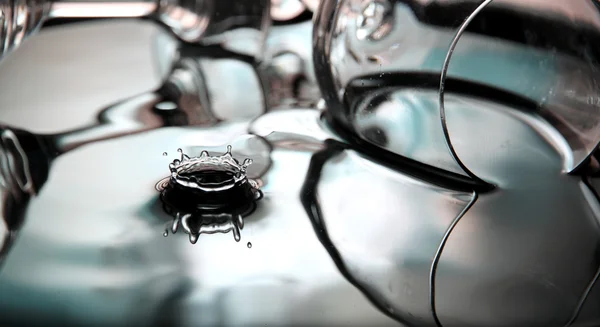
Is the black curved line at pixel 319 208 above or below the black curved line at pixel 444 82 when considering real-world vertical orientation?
below

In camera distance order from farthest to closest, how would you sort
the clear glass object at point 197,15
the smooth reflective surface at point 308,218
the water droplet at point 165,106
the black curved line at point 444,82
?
the clear glass object at point 197,15 < the water droplet at point 165,106 < the black curved line at point 444,82 < the smooth reflective surface at point 308,218

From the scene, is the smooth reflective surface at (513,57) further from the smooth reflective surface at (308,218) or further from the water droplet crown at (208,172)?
the water droplet crown at (208,172)

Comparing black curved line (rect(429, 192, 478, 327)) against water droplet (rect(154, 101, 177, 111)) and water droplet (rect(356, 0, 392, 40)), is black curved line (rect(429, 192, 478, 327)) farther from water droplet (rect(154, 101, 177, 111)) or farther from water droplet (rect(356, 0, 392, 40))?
water droplet (rect(154, 101, 177, 111))

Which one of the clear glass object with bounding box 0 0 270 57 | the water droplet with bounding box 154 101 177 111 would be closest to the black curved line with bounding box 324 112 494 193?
the water droplet with bounding box 154 101 177 111

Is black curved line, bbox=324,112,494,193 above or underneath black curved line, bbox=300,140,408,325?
underneath

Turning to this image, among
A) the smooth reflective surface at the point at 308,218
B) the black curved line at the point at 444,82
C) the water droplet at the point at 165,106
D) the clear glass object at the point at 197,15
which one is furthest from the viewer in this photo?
the clear glass object at the point at 197,15

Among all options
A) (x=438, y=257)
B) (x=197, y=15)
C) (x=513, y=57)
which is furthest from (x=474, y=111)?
(x=197, y=15)

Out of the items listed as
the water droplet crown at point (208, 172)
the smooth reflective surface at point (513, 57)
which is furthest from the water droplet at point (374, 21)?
the water droplet crown at point (208, 172)

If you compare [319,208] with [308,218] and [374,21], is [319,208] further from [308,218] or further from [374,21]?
[374,21]
